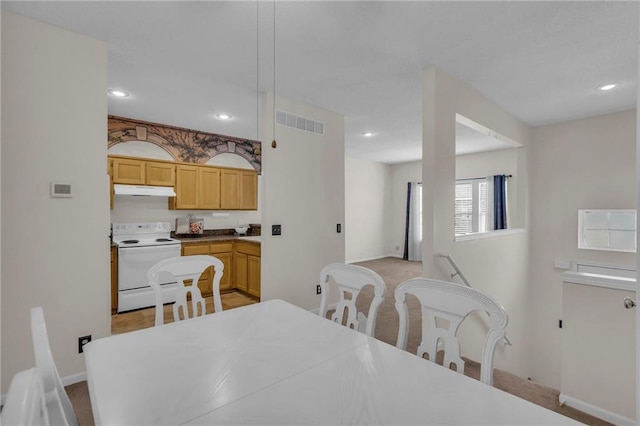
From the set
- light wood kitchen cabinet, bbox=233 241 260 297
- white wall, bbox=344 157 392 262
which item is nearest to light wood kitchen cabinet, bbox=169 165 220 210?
light wood kitchen cabinet, bbox=233 241 260 297

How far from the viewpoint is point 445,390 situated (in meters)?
0.98

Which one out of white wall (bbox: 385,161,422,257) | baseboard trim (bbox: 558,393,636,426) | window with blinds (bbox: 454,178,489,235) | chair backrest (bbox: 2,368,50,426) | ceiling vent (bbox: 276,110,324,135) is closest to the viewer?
chair backrest (bbox: 2,368,50,426)

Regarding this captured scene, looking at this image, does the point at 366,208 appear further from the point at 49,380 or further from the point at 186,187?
the point at 49,380

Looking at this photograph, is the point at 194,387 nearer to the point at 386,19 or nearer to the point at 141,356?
the point at 141,356

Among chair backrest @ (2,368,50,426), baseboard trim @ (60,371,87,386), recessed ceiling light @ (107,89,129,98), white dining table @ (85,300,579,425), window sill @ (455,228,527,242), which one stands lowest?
baseboard trim @ (60,371,87,386)

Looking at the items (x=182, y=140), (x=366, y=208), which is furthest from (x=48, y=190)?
(x=366, y=208)

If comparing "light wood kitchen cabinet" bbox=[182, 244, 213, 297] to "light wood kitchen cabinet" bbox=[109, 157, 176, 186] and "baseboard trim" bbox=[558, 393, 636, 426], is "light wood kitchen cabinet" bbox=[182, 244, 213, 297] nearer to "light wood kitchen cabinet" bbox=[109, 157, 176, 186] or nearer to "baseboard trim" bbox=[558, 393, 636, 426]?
"light wood kitchen cabinet" bbox=[109, 157, 176, 186]

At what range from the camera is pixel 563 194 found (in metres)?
4.48

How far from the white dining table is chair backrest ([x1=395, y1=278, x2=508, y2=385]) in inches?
8.4

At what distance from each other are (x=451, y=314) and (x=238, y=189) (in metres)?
4.36

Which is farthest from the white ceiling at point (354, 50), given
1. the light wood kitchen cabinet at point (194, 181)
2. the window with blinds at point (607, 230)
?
the window with blinds at point (607, 230)

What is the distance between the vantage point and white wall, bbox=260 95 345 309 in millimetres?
3186

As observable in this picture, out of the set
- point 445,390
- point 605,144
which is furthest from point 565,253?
point 445,390

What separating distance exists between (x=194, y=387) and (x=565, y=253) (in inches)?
211
